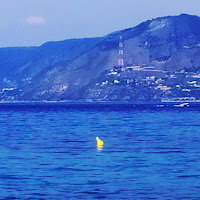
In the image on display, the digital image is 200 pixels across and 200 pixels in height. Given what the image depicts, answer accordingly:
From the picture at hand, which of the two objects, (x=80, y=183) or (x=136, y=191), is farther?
(x=80, y=183)

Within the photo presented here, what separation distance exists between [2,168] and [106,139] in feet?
97.5

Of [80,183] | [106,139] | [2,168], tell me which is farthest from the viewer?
[106,139]

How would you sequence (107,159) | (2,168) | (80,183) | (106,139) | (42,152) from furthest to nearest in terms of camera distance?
(106,139), (42,152), (107,159), (2,168), (80,183)

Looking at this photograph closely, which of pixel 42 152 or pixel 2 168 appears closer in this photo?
pixel 2 168

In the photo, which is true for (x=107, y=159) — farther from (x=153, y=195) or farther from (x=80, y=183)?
(x=153, y=195)

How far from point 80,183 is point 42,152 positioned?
19118 millimetres

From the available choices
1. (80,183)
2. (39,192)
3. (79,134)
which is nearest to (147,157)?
(80,183)

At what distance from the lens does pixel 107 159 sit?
57406mm

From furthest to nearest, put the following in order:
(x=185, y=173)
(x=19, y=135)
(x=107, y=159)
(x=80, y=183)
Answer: (x=19, y=135) < (x=107, y=159) < (x=185, y=173) < (x=80, y=183)

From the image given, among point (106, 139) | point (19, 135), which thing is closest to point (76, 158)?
point (106, 139)

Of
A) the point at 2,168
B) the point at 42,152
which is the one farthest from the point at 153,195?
the point at 42,152

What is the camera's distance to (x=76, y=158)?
58.1m

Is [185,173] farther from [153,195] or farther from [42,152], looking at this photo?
[42,152]

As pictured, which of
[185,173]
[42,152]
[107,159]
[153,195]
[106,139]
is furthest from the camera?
[106,139]
